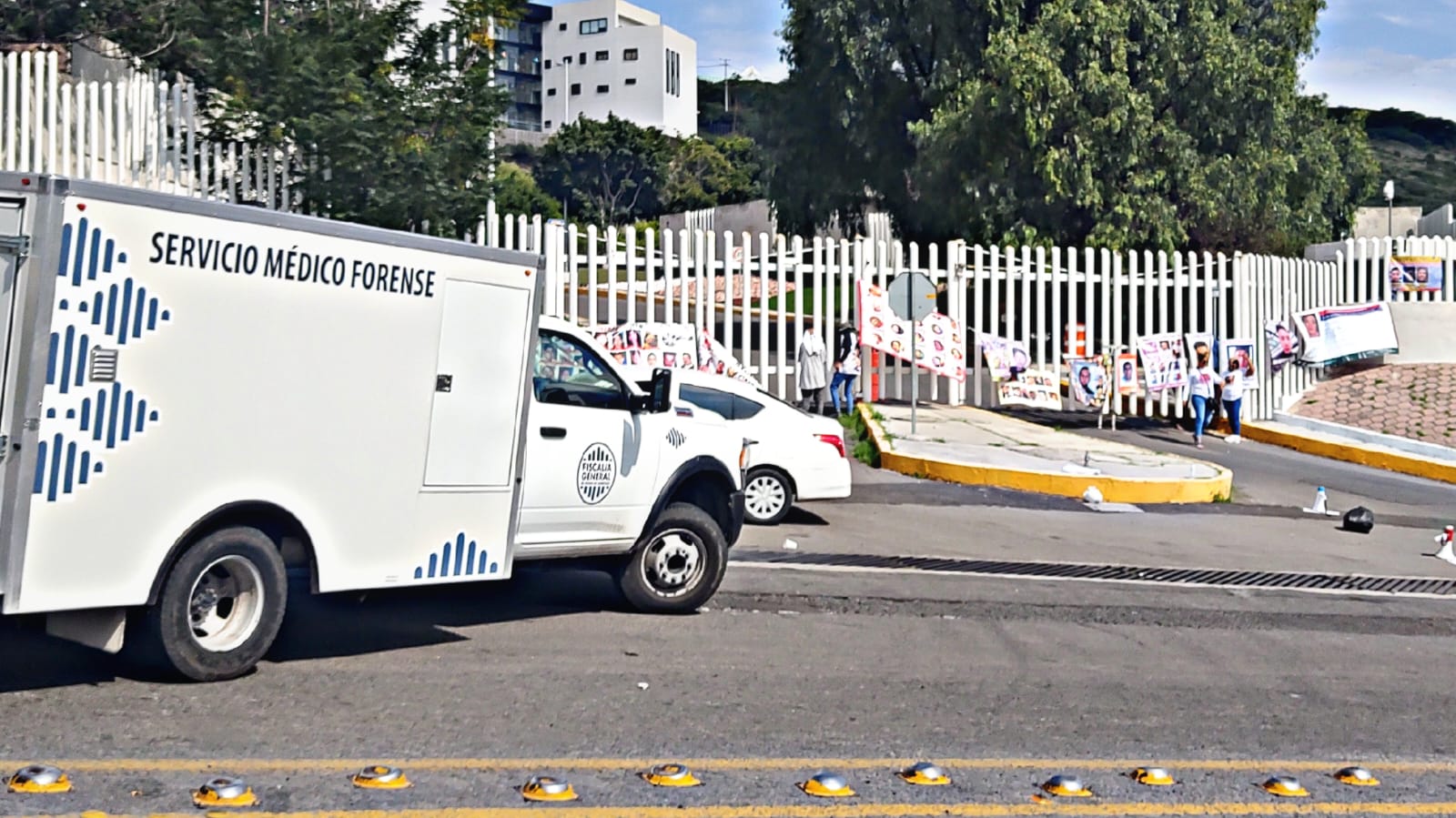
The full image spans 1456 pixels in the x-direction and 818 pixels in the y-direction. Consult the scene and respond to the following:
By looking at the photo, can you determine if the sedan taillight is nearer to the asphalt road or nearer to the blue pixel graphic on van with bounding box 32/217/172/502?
the asphalt road

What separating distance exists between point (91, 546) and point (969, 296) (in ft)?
66.4

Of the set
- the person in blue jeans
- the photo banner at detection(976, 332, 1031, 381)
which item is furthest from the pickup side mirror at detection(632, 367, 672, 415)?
the person in blue jeans

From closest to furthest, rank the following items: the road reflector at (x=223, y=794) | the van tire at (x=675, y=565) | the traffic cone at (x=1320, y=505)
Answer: the road reflector at (x=223, y=794) → the van tire at (x=675, y=565) → the traffic cone at (x=1320, y=505)

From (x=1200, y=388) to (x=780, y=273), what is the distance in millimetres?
6474

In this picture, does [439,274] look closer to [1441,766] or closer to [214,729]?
[214,729]

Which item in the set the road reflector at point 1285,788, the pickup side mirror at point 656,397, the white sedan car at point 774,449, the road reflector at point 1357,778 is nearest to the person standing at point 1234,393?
the white sedan car at point 774,449

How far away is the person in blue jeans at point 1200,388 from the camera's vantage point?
22.9 m

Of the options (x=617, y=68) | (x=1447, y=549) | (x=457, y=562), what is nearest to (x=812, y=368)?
(x=1447, y=549)

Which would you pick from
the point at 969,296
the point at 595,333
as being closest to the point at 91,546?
the point at 595,333

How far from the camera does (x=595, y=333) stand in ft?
66.1

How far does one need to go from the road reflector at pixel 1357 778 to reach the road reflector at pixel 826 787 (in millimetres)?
2099

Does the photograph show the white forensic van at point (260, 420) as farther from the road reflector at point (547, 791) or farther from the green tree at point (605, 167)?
the green tree at point (605, 167)

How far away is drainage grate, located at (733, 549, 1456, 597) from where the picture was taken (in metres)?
12.3

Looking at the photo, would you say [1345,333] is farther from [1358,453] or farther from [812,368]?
[812,368]
